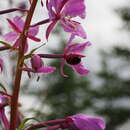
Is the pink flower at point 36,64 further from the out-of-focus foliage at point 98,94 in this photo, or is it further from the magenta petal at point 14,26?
the out-of-focus foliage at point 98,94

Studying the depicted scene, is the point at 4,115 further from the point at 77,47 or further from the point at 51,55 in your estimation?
the point at 77,47

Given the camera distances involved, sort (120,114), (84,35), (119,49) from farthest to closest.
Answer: (120,114)
(119,49)
(84,35)

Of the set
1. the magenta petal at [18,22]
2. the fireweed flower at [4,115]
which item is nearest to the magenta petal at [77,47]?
the magenta petal at [18,22]

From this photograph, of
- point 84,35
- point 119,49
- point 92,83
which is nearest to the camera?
point 84,35

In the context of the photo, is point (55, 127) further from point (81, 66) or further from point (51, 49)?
point (51, 49)

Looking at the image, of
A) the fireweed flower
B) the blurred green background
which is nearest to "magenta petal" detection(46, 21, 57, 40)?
the fireweed flower

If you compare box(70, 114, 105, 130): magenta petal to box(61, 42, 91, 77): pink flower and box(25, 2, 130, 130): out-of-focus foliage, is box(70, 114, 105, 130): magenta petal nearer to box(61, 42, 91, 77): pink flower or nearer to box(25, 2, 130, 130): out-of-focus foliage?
box(61, 42, 91, 77): pink flower

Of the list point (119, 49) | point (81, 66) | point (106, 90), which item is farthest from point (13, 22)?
point (106, 90)
